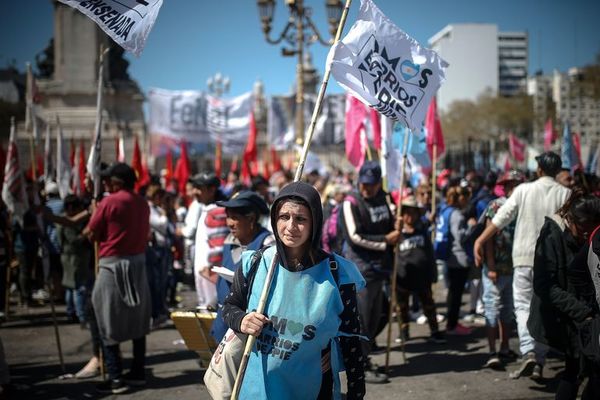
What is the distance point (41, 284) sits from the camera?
452 inches

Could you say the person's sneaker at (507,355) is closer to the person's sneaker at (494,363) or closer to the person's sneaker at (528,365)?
the person's sneaker at (494,363)

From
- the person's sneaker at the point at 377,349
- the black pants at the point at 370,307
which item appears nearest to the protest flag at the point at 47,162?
the person's sneaker at the point at 377,349

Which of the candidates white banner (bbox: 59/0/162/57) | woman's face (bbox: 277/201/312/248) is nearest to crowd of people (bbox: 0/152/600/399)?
woman's face (bbox: 277/201/312/248)

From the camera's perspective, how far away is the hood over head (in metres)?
3.03

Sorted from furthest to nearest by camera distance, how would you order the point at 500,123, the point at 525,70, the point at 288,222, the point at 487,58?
the point at 525,70 < the point at 487,58 < the point at 500,123 < the point at 288,222

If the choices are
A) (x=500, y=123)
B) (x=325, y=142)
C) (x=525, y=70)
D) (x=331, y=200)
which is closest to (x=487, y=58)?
(x=525, y=70)

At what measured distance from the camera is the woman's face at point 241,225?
4.73 m

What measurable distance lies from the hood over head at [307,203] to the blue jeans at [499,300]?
4.03 metres

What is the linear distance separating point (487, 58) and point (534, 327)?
151 metres

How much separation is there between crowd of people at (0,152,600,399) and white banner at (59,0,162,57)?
51.3 inches

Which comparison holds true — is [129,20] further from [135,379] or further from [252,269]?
[135,379]

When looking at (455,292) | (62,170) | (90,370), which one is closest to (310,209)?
(90,370)

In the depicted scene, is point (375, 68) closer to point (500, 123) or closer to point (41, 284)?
point (41, 284)

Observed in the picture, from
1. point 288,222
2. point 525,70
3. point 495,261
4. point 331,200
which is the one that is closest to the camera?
point 288,222
